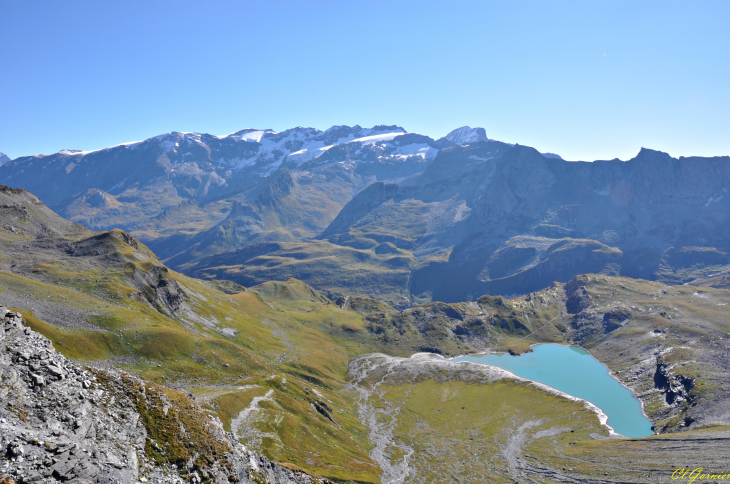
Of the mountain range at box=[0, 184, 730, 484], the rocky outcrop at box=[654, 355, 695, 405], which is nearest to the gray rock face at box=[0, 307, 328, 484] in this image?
the mountain range at box=[0, 184, 730, 484]

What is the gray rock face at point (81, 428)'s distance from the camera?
30.2 m

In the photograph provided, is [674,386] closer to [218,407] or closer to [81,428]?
[218,407]

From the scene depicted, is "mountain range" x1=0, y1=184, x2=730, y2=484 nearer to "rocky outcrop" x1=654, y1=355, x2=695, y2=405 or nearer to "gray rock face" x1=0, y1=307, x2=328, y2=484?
"gray rock face" x1=0, y1=307, x2=328, y2=484

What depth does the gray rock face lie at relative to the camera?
99.2ft

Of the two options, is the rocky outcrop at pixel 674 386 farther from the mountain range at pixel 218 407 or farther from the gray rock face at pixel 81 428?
the gray rock face at pixel 81 428

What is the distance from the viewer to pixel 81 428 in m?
36.8

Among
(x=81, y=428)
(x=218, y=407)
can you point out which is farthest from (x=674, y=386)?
(x=81, y=428)

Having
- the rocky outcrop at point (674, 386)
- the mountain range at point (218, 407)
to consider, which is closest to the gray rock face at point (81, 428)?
the mountain range at point (218, 407)

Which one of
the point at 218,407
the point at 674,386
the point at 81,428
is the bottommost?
the point at 218,407

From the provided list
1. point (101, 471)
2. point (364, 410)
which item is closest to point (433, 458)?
point (364, 410)

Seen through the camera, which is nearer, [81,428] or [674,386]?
[81,428]

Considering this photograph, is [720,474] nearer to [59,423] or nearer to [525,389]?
[525,389]

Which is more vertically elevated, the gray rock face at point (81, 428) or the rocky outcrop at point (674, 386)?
the gray rock face at point (81, 428)

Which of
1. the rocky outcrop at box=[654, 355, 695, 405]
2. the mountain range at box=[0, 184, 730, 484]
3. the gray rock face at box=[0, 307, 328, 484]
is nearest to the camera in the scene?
the gray rock face at box=[0, 307, 328, 484]
